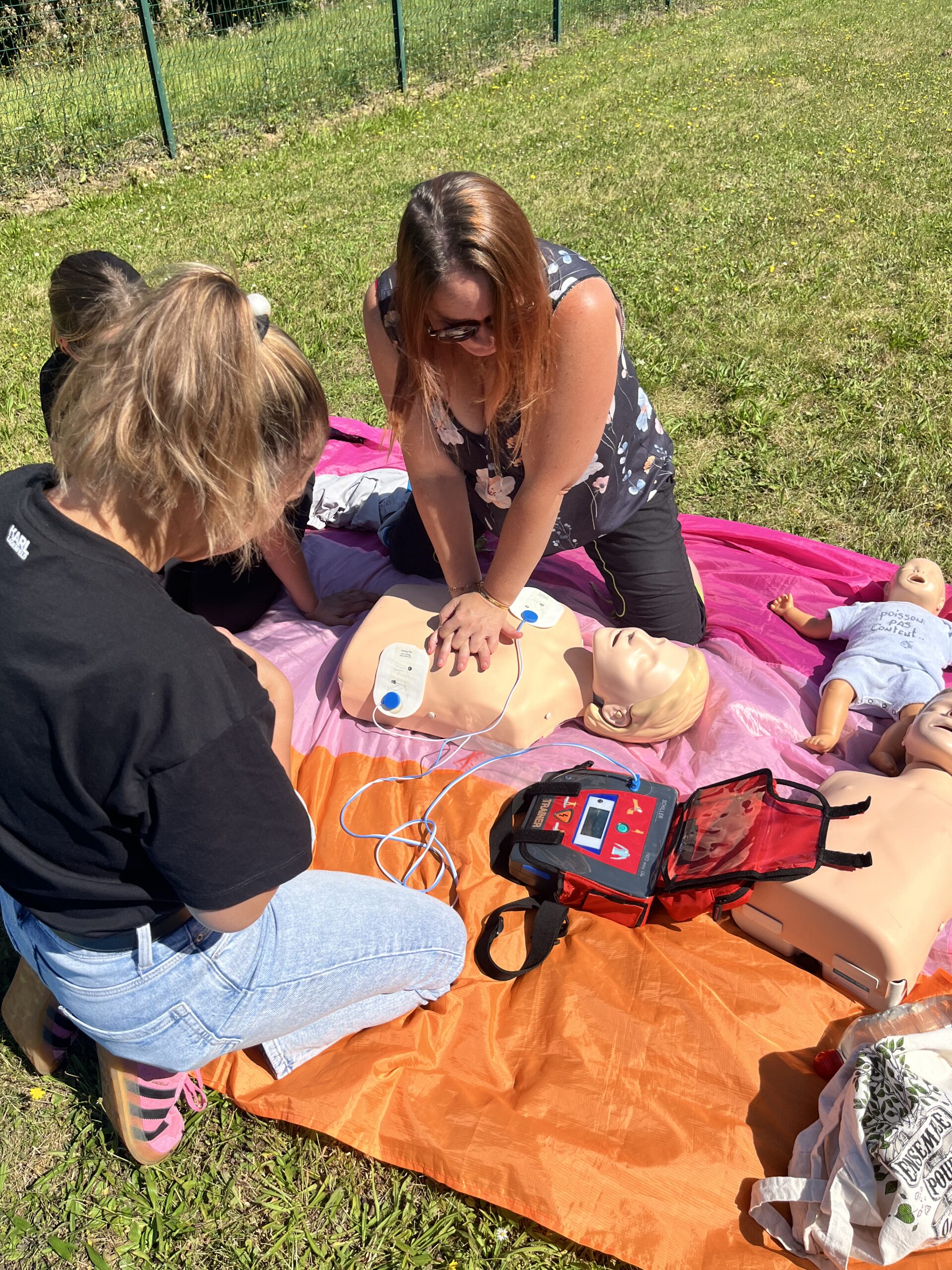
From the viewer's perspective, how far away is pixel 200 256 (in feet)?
22.4

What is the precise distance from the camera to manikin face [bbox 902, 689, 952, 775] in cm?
246

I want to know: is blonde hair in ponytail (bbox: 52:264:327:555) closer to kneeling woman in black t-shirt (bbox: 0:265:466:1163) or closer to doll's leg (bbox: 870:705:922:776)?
kneeling woman in black t-shirt (bbox: 0:265:466:1163)

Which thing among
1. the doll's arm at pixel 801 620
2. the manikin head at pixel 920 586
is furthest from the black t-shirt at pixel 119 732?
the manikin head at pixel 920 586

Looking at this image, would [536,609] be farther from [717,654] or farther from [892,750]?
[892,750]

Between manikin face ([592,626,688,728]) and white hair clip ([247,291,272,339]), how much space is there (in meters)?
1.56

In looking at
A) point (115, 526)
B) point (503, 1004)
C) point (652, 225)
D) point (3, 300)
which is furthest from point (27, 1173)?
point (652, 225)

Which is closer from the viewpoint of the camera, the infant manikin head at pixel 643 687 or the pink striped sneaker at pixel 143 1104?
the pink striped sneaker at pixel 143 1104

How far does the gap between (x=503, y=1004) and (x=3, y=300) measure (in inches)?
238

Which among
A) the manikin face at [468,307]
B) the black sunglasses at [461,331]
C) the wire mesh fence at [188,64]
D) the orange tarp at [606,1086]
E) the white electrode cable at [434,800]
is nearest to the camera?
the orange tarp at [606,1086]

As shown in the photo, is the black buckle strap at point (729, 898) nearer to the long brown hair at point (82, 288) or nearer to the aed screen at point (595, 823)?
the aed screen at point (595, 823)

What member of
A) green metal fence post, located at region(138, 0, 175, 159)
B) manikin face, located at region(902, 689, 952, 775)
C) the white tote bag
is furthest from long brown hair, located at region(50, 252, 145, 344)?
green metal fence post, located at region(138, 0, 175, 159)

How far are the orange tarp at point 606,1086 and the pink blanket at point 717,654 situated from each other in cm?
52

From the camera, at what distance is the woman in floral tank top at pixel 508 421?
87.0 inches

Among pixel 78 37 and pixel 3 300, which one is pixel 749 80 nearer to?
pixel 78 37
